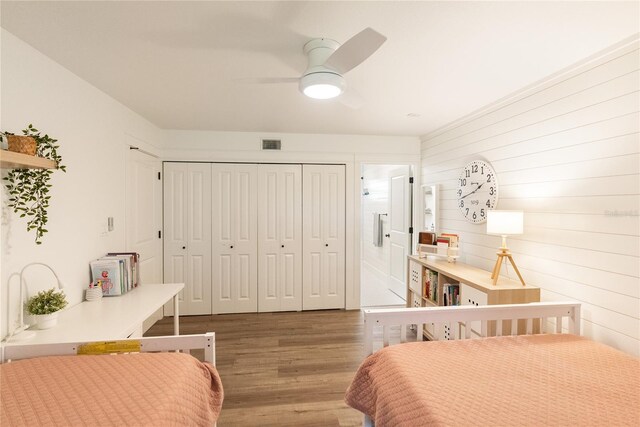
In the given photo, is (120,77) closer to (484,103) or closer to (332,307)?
(484,103)

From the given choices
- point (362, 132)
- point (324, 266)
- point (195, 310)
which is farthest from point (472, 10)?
point (195, 310)

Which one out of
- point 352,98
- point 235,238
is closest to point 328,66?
point 352,98

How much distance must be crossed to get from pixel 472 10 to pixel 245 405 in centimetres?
275

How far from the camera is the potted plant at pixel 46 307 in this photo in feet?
6.20

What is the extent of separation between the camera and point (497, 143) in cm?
298

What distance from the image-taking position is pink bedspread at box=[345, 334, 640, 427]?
1.19 meters

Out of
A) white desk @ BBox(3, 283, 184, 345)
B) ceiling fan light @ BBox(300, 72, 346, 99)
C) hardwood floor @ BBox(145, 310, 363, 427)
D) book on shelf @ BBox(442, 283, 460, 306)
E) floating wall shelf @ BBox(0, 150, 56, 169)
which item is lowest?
hardwood floor @ BBox(145, 310, 363, 427)

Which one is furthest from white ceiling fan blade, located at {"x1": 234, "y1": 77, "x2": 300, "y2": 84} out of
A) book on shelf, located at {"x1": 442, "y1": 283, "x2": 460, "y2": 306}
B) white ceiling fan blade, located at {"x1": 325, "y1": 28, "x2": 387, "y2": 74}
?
book on shelf, located at {"x1": 442, "y1": 283, "x2": 460, "y2": 306}

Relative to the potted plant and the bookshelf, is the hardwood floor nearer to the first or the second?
the bookshelf

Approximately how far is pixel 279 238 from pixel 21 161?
2955 millimetres

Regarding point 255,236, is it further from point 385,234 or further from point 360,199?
point 385,234

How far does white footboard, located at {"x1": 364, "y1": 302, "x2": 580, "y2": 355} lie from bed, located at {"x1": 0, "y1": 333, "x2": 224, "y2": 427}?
889 millimetres

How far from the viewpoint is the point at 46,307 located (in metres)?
1.92

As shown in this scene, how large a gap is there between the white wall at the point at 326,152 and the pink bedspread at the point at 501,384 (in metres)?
2.77
